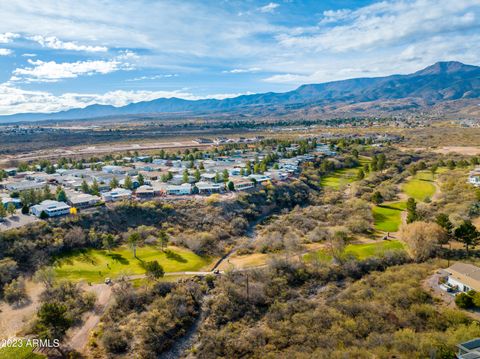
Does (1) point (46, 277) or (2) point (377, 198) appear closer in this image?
(1) point (46, 277)

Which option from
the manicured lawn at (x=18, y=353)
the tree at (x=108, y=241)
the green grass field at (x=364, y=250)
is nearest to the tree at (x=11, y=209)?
the tree at (x=108, y=241)

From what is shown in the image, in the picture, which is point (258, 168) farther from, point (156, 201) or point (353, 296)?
point (353, 296)

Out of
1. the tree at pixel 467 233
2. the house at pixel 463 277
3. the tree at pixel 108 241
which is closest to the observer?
the house at pixel 463 277

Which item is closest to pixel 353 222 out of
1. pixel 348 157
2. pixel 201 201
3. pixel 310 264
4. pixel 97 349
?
pixel 310 264

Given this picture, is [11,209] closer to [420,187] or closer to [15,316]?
[15,316]

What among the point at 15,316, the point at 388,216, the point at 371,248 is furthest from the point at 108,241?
the point at 388,216

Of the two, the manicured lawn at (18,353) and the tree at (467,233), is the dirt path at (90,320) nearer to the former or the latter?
the manicured lawn at (18,353)
